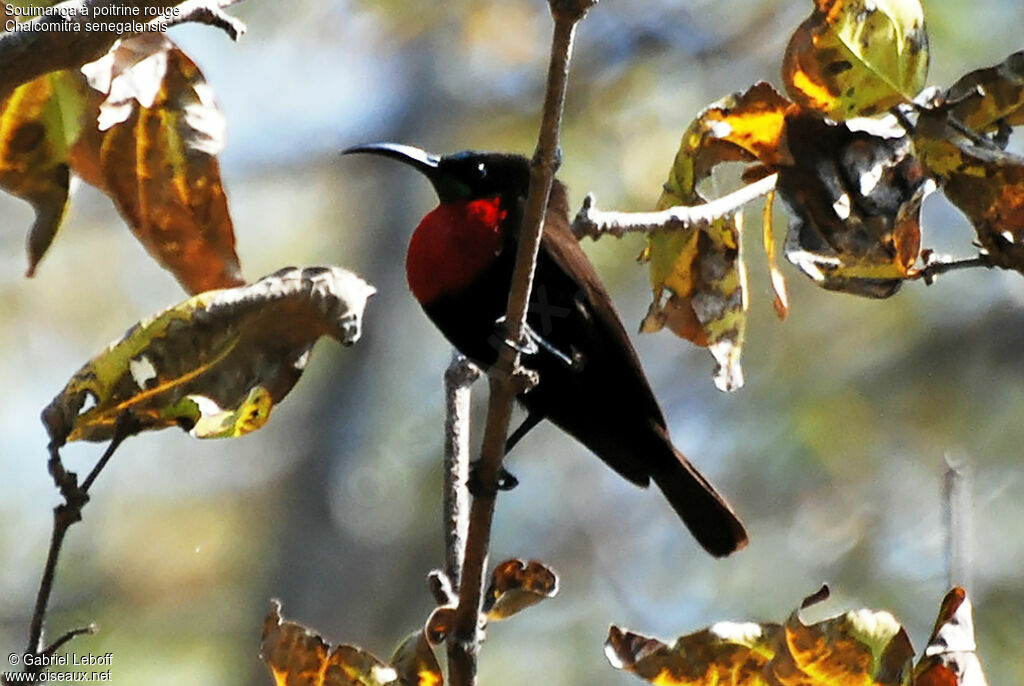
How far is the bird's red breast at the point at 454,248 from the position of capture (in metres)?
2.73

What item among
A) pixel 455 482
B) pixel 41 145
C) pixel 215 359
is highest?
pixel 41 145

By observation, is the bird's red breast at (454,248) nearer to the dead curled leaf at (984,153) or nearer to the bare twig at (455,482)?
the bare twig at (455,482)

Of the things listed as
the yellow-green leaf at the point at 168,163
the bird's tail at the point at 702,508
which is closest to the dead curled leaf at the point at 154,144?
the yellow-green leaf at the point at 168,163

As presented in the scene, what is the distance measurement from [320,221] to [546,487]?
188 centimetres

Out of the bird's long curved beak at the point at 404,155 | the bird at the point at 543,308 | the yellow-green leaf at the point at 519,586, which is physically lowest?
the yellow-green leaf at the point at 519,586

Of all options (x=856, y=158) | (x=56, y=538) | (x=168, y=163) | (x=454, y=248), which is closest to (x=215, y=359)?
(x=56, y=538)

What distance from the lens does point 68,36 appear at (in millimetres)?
1367

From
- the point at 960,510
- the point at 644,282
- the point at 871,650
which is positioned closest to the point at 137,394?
the point at 871,650

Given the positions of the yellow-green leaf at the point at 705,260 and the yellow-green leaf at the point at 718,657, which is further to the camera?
the yellow-green leaf at the point at 705,260

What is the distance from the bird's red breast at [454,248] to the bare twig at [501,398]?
1032 mm

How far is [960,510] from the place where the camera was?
1745mm

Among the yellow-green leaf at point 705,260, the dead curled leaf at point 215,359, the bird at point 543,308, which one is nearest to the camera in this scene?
the dead curled leaf at point 215,359

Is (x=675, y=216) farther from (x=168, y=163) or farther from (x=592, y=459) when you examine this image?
(x=592, y=459)

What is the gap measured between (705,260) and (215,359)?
957 millimetres
